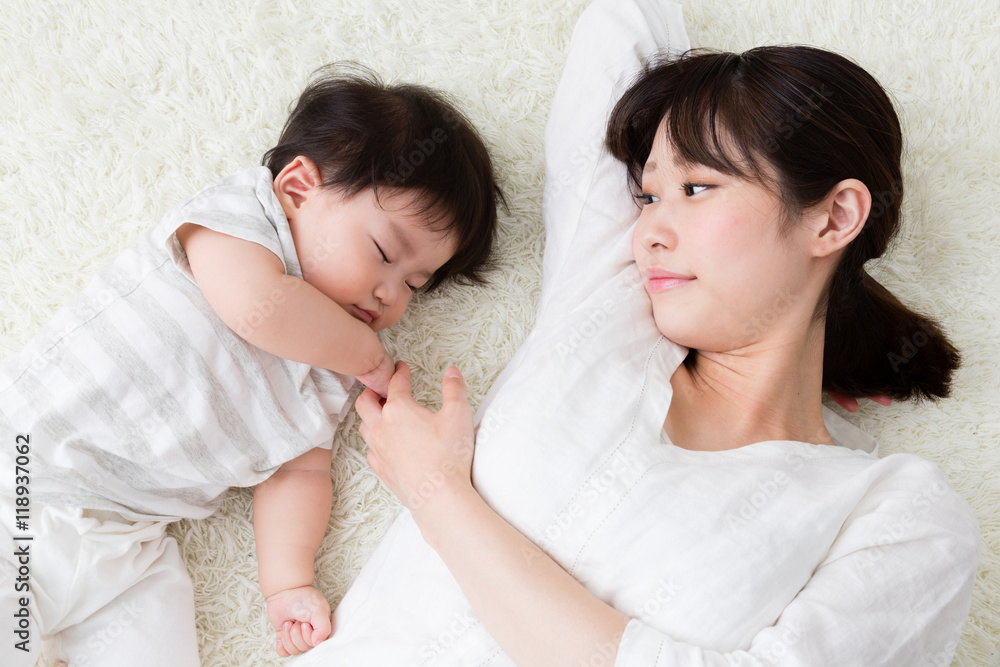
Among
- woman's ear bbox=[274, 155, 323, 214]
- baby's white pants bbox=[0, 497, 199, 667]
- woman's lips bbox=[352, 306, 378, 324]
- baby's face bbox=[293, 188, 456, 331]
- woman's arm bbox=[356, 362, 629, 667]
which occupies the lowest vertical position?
baby's white pants bbox=[0, 497, 199, 667]

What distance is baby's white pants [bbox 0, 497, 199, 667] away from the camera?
1.25 meters

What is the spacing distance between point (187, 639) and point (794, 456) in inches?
49.2

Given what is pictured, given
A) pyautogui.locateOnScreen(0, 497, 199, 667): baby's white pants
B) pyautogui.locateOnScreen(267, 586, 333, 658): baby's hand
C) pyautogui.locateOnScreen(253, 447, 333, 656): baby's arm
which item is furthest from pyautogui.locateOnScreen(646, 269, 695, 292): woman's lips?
pyautogui.locateOnScreen(0, 497, 199, 667): baby's white pants

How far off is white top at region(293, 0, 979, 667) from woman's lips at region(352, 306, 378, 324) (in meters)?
0.33

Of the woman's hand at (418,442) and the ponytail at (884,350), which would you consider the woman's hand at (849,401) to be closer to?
the ponytail at (884,350)

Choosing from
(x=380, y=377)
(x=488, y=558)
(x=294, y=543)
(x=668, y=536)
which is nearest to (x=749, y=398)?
(x=668, y=536)

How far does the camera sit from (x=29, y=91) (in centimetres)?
156

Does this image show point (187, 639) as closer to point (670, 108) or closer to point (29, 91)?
point (29, 91)

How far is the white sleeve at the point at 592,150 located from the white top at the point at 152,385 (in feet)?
1.85

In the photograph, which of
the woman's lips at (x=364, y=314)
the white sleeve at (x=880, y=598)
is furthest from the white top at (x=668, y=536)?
the woman's lips at (x=364, y=314)

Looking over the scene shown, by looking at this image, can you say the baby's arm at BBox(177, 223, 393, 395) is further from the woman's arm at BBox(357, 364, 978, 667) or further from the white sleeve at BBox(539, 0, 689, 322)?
the white sleeve at BBox(539, 0, 689, 322)

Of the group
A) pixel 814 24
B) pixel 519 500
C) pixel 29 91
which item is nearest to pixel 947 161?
pixel 814 24

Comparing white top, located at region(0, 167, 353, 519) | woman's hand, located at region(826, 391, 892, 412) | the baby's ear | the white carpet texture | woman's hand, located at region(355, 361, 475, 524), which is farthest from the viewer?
woman's hand, located at region(826, 391, 892, 412)

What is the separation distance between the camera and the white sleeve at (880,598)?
1028 millimetres
